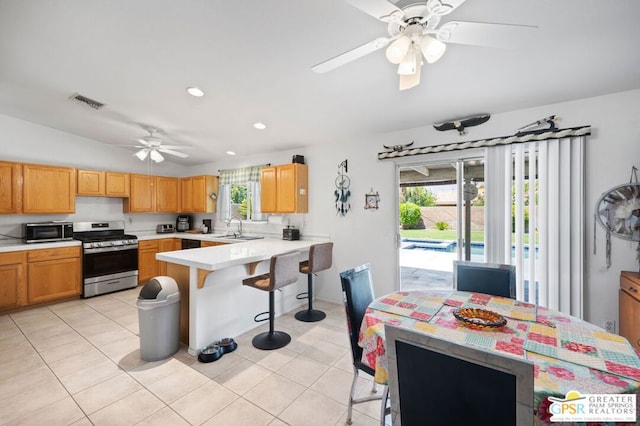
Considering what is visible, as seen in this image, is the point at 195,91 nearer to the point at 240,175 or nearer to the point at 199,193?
the point at 240,175

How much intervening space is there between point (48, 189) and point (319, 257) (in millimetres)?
4261

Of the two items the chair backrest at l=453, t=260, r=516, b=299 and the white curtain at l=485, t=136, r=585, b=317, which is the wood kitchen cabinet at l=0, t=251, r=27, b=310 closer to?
the chair backrest at l=453, t=260, r=516, b=299

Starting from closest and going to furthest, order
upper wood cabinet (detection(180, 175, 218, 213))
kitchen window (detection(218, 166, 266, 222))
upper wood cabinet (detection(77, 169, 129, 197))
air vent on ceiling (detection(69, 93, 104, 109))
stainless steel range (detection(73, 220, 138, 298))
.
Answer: air vent on ceiling (detection(69, 93, 104, 109)) < stainless steel range (detection(73, 220, 138, 298)) < upper wood cabinet (detection(77, 169, 129, 197)) < kitchen window (detection(218, 166, 266, 222)) < upper wood cabinet (detection(180, 175, 218, 213))

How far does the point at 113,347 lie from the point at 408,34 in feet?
11.9

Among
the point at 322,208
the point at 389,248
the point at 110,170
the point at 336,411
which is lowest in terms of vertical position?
the point at 336,411

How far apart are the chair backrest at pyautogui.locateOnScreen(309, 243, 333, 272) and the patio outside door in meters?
0.96

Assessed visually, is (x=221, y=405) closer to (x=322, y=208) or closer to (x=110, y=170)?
(x=322, y=208)

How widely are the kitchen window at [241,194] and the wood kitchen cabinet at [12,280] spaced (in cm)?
288

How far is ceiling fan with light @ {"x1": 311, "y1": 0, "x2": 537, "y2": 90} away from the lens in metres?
1.21

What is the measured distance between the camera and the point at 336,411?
6.01 ft

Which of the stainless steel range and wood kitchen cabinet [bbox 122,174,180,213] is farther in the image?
wood kitchen cabinet [bbox 122,174,180,213]

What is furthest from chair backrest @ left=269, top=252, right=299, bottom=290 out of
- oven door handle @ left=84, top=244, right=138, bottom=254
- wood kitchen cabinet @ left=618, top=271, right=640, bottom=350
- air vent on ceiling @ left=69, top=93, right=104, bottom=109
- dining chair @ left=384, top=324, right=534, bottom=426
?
oven door handle @ left=84, top=244, right=138, bottom=254

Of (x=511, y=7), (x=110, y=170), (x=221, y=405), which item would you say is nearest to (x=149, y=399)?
(x=221, y=405)

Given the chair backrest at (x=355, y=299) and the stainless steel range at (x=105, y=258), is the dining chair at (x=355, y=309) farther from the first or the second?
the stainless steel range at (x=105, y=258)
